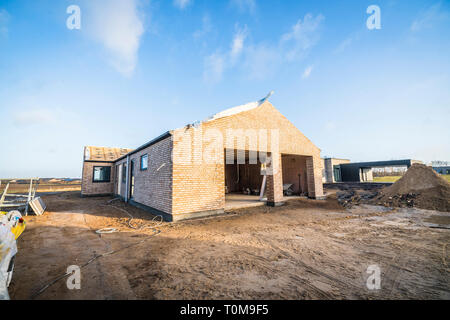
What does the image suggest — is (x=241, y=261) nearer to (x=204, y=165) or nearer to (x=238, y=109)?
(x=204, y=165)

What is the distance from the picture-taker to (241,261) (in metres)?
3.25

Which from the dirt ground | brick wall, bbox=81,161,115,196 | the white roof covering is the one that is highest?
the white roof covering

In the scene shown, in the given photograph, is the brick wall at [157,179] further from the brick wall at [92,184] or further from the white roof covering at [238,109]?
the brick wall at [92,184]

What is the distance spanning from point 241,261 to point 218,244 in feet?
3.49

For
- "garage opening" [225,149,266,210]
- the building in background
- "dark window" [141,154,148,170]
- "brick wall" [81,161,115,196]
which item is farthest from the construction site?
the building in background

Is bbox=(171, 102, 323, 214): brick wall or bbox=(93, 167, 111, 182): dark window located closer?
bbox=(171, 102, 323, 214): brick wall

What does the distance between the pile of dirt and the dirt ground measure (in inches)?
145

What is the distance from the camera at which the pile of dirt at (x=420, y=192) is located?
27.9 ft

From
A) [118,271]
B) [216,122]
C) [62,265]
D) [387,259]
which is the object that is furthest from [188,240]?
[216,122]

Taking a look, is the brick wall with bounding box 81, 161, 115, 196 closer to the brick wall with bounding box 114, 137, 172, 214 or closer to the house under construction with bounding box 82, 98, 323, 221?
the house under construction with bounding box 82, 98, 323, 221

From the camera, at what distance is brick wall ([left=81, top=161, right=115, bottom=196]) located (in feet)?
51.0

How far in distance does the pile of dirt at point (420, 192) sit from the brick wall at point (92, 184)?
2078cm

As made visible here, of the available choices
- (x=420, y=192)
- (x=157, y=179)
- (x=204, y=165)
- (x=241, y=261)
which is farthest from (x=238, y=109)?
(x=420, y=192)
